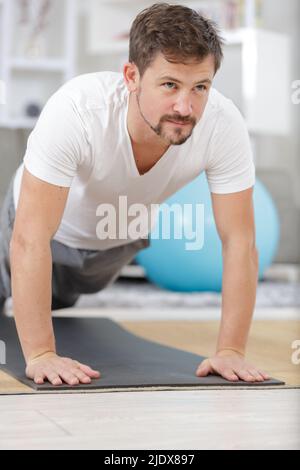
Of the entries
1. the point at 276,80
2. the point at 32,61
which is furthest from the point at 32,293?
the point at 32,61

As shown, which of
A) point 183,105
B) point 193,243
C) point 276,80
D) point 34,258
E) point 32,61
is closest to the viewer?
point 183,105

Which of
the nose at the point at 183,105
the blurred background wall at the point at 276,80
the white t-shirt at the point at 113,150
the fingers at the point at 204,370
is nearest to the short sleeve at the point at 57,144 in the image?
the white t-shirt at the point at 113,150

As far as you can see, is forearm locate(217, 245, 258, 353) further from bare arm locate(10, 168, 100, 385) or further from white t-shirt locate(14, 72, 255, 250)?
bare arm locate(10, 168, 100, 385)

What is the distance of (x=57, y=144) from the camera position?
1.51 metres

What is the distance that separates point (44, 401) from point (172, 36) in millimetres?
624

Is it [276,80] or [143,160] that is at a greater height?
[276,80]

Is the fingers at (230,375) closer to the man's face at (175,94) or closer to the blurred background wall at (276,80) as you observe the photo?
the man's face at (175,94)

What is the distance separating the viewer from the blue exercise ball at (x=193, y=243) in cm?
312

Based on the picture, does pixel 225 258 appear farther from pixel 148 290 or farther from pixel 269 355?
pixel 148 290

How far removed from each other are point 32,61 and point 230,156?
340 cm

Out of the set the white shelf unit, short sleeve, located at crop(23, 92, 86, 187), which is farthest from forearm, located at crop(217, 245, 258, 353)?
the white shelf unit

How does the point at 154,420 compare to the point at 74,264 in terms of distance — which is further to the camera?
the point at 74,264

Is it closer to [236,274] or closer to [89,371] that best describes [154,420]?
[89,371]

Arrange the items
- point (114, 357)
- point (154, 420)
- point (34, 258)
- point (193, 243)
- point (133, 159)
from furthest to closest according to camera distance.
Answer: point (193, 243), point (114, 357), point (133, 159), point (34, 258), point (154, 420)
